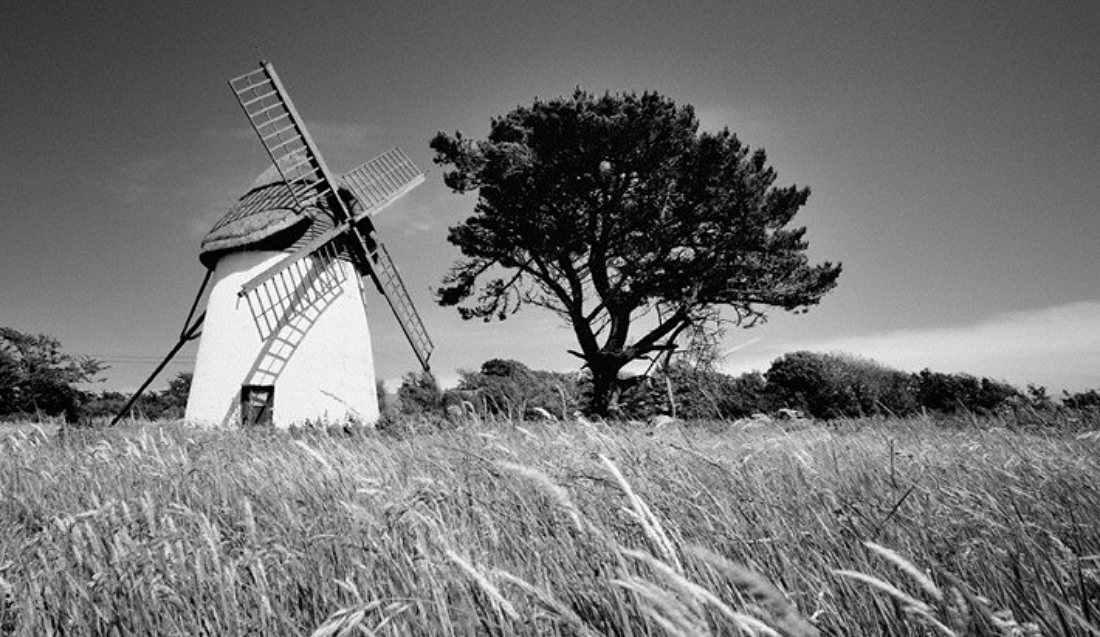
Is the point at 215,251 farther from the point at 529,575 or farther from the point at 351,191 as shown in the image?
the point at 529,575

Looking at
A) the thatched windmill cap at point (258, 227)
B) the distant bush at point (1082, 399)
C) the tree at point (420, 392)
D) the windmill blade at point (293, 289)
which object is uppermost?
the thatched windmill cap at point (258, 227)

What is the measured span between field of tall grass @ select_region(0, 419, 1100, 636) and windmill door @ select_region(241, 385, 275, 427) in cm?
927

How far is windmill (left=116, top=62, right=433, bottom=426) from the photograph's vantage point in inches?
504

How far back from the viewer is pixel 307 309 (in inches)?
553

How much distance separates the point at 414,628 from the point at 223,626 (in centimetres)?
78

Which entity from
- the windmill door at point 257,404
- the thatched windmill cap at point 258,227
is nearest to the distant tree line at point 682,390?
the windmill door at point 257,404

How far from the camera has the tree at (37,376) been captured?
26.3 meters

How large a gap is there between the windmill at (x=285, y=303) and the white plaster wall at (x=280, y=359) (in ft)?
0.09

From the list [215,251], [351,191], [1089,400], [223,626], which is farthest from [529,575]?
[351,191]

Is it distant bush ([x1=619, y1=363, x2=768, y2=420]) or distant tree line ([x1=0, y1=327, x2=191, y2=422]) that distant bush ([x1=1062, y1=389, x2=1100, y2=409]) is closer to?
distant bush ([x1=619, y1=363, x2=768, y2=420])

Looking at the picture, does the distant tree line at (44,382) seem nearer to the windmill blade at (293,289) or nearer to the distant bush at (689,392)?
the windmill blade at (293,289)

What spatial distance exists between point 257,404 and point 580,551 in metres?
13.1

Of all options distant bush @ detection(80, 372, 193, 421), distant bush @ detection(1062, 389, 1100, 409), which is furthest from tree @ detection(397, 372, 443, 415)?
distant bush @ detection(80, 372, 193, 421)

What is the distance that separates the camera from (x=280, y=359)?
13297 mm
